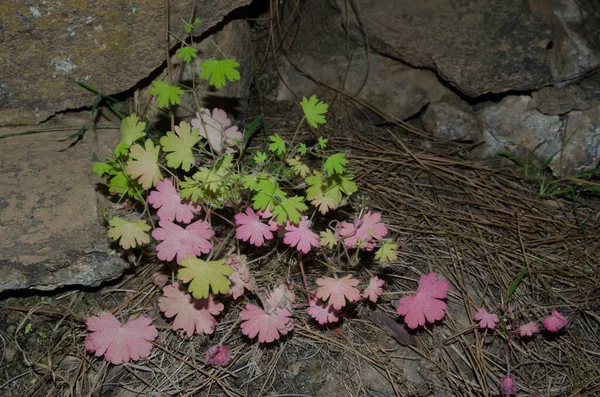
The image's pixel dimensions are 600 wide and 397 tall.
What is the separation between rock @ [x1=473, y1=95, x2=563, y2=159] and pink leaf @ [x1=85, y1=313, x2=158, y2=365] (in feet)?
6.80

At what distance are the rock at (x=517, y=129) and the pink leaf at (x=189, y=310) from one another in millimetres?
1842

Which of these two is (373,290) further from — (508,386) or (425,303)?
(508,386)

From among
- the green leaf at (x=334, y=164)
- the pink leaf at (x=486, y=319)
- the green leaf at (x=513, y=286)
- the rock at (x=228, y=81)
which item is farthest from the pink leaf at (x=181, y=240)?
the green leaf at (x=513, y=286)

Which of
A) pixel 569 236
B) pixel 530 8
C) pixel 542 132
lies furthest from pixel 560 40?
pixel 569 236

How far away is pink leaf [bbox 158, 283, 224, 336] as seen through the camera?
6.46 feet

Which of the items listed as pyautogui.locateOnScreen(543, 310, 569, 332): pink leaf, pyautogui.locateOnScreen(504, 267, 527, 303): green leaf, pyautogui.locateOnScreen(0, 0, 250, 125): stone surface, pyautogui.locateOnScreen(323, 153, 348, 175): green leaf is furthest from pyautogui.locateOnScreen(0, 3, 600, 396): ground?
pyautogui.locateOnScreen(0, 0, 250, 125): stone surface

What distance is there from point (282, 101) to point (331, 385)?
1.68 m

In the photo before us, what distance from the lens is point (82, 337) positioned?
2.08 m

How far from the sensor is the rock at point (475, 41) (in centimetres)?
281

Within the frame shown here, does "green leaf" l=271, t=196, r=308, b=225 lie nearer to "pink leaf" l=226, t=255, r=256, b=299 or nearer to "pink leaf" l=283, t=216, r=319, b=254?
"pink leaf" l=283, t=216, r=319, b=254

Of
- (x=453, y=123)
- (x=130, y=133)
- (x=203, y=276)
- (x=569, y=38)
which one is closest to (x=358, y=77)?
(x=453, y=123)

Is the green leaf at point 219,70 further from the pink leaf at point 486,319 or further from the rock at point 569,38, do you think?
the rock at point 569,38

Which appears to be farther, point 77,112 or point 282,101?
point 282,101

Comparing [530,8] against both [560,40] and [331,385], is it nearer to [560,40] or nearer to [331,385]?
[560,40]
